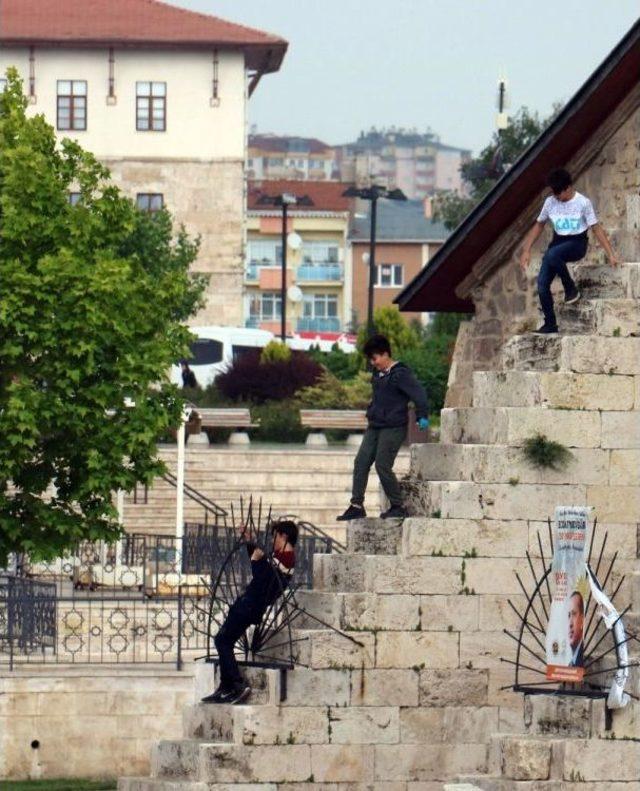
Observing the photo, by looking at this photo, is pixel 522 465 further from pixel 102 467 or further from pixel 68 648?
pixel 102 467

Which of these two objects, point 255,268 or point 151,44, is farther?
point 255,268

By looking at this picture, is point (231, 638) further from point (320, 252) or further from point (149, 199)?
point (320, 252)

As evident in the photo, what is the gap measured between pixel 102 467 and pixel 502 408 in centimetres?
1190

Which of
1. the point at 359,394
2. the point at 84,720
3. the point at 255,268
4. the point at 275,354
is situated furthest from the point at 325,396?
the point at 255,268

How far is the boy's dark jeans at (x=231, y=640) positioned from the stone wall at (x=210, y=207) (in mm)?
61716

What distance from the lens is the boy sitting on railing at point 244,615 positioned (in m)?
20.5

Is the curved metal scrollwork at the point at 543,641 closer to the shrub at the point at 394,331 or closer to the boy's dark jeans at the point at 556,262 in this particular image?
the boy's dark jeans at the point at 556,262

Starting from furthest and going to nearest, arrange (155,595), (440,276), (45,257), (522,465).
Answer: (45,257) → (155,595) → (440,276) → (522,465)

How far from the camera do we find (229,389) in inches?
2119

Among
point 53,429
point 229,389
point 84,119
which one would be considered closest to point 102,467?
point 53,429

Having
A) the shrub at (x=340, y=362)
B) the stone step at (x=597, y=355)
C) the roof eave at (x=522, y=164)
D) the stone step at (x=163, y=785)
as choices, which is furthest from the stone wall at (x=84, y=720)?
the shrub at (x=340, y=362)

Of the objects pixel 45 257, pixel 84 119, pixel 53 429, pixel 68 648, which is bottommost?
pixel 68 648

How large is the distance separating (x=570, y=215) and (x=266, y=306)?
355ft

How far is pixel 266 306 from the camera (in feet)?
423
